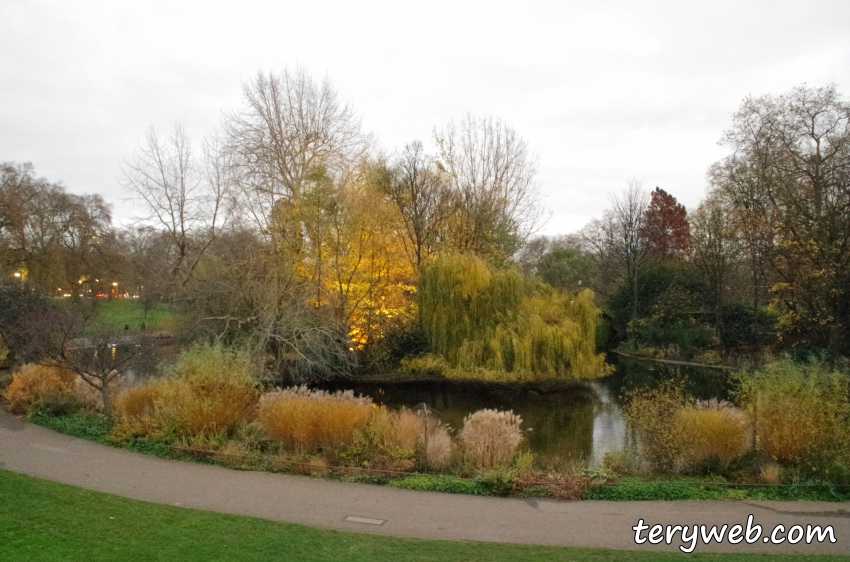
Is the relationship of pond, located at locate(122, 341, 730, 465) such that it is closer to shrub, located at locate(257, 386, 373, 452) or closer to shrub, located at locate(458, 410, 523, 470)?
shrub, located at locate(458, 410, 523, 470)

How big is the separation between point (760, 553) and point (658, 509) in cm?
173

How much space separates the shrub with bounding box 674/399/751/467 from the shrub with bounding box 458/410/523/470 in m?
2.92

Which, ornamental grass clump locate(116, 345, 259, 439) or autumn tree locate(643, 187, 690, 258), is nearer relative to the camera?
ornamental grass clump locate(116, 345, 259, 439)

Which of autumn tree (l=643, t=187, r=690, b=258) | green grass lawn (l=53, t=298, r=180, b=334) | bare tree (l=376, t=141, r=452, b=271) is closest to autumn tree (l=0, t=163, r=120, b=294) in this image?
green grass lawn (l=53, t=298, r=180, b=334)

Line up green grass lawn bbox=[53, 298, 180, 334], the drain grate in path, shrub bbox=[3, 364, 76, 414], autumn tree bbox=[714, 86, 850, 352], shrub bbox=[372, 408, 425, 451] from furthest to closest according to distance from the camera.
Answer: green grass lawn bbox=[53, 298, 180, 334]
autumn tree bbox=[714, 86, 850, 352]
shrub bbox=[3, 364, 76, 414]
shrub bbox=[372, 408, 425, 451]
the drain grate in path

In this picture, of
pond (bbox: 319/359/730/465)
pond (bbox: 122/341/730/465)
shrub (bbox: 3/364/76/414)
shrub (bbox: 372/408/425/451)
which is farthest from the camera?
pond (bbox: 122/341/730/465)

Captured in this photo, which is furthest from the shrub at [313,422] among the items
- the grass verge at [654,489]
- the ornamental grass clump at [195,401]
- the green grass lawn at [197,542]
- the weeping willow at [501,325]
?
the weeping willow at [501,325]

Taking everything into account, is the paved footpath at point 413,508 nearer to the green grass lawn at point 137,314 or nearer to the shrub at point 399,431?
Result: the shrub at point 399,431

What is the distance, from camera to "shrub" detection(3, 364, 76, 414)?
42.5 feet

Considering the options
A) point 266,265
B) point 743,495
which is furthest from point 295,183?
point 743,495

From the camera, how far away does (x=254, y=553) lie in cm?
548

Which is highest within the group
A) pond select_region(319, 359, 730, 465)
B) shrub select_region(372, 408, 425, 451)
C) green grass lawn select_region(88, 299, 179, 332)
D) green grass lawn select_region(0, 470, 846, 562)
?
green grass lawn select_region(88, 299, 179, 332)

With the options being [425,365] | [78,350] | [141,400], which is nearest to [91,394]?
[78,350]

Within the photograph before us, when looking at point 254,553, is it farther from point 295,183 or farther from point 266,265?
point 295,183
